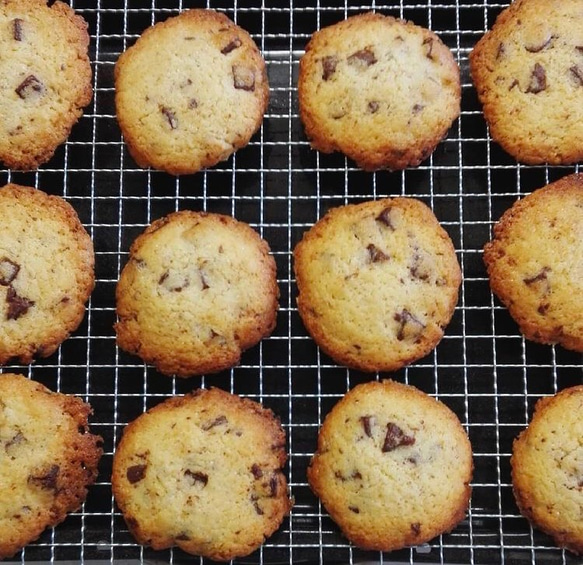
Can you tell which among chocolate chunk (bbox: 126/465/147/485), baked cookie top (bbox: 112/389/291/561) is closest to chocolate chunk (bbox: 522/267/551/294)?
baked cookie top (bbox: 112/389/291/561)

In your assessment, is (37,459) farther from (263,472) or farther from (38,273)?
(263,472)

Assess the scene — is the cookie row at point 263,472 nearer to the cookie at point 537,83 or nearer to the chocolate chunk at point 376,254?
the chocolate chunk at point 376,254

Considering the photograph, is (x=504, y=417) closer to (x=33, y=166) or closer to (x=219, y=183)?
(x=219, y=183)

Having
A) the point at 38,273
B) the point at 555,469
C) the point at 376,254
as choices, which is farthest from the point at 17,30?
the point at 555,469

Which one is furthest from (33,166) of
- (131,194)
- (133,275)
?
(133,275)

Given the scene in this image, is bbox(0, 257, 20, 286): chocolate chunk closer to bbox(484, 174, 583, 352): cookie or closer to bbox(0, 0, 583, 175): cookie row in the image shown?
bbox(0, 0, 583, 175): cookie row

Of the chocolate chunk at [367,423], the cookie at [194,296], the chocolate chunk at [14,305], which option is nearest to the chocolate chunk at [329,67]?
the cookie at [194,296]
